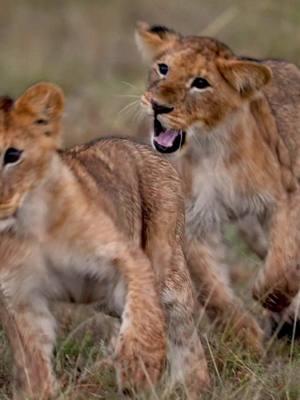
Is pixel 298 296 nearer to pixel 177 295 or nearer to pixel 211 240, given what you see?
pixel 211 240

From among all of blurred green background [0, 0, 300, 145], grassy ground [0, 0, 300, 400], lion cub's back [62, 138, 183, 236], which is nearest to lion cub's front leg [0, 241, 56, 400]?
lion cub's back [62, 138, 183, 236]

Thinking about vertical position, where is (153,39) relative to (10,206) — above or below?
below

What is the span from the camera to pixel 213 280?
761 centimetres

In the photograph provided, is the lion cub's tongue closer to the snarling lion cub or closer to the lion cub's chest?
the snarling lion cub

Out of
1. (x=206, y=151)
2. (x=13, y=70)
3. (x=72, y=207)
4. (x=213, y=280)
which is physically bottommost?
(x=13, y=70)

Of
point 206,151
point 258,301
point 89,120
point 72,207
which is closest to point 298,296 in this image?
point 258,301

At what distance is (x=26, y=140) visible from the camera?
5.91 m

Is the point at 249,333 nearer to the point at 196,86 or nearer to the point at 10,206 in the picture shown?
the point at 196,86

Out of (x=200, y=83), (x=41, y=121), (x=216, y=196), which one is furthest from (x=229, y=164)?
(x=41, y=121)

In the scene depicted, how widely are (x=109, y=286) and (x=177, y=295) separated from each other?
572 millimetres

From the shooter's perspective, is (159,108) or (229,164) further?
(229,164)

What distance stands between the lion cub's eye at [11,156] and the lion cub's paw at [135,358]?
2.18 ft

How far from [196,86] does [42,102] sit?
1.48m

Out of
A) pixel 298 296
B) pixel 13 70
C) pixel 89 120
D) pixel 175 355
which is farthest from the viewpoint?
pixel 13 70
